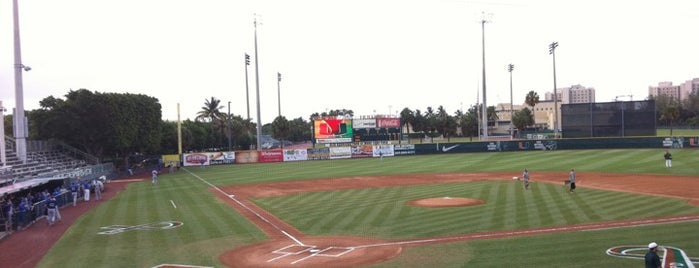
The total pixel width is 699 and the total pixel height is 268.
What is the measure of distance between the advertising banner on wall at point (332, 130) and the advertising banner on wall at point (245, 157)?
10.4 meters

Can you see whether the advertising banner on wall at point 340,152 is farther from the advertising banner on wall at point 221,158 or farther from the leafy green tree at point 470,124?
the leafy green tree at point 470,124

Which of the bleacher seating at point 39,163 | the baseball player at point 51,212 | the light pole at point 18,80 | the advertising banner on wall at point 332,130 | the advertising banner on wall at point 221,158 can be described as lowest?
the baseball player at point 51,212

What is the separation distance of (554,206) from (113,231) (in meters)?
20.9

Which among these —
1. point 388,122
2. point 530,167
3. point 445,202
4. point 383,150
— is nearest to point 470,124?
point 383,150

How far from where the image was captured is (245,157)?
3007 inches

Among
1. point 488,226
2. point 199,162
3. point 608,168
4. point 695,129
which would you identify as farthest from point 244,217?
point 695,129

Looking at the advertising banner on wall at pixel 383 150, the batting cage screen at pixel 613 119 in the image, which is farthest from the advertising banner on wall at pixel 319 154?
the batting cage screen at pixel 613 119

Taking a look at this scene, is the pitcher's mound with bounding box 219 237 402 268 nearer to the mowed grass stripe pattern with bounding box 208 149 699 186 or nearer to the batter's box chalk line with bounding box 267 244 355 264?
the batter's box chalk line with bounding box 267 244 355 264

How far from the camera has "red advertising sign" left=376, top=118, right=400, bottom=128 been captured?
73.4 metres

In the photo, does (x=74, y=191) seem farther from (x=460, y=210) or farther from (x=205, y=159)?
(x=205, y=159)

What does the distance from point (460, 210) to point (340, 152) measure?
2077 inches

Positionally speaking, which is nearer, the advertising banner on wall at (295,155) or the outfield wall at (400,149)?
the outfield wall at (400,149)

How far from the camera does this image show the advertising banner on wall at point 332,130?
237 ft

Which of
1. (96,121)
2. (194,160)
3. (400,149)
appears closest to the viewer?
(96,121)
